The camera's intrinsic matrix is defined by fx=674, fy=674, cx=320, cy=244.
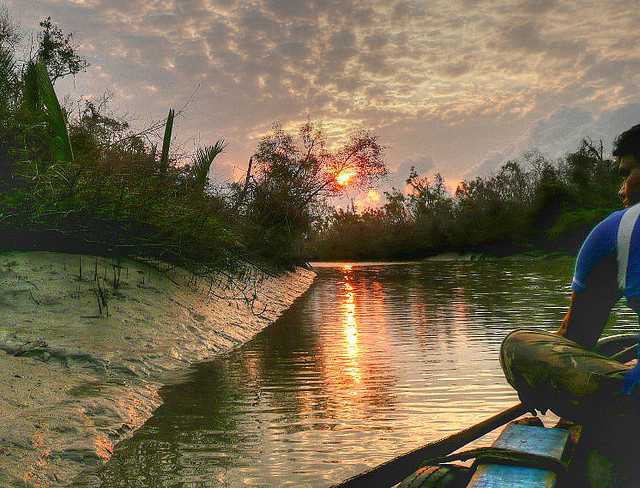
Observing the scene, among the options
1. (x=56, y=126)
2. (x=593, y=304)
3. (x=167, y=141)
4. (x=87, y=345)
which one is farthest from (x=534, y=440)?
(x=167, y=141)

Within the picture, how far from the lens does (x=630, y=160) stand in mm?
3021

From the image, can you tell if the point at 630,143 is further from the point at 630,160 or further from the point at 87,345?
the point at 87,345

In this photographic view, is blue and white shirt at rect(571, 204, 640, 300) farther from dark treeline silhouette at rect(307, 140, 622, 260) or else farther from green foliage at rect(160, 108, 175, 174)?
dark treeline silhouette at rect(307, 140, 622, 260)

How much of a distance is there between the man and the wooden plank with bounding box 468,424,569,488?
15.0 inches

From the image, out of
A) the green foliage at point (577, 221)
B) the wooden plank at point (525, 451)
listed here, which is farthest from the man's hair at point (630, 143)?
the green foliage at point (577, 221)

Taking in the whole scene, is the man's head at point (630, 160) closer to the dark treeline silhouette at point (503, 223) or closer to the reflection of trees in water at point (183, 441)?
the reflection of trees in water at point (183, 441)

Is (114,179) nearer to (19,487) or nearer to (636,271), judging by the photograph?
(19,487)

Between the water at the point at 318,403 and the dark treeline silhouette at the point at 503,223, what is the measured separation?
4357cm

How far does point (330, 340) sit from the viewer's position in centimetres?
1006

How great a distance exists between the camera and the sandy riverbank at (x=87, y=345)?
4.45 metres

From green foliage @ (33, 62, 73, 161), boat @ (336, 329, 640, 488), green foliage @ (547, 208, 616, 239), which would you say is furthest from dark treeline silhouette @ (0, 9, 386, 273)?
green foliage @ (547, 208, 616, 239)

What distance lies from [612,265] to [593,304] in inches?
11.9

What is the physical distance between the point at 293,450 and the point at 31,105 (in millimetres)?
9902

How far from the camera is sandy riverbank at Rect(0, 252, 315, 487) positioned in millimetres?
4449
